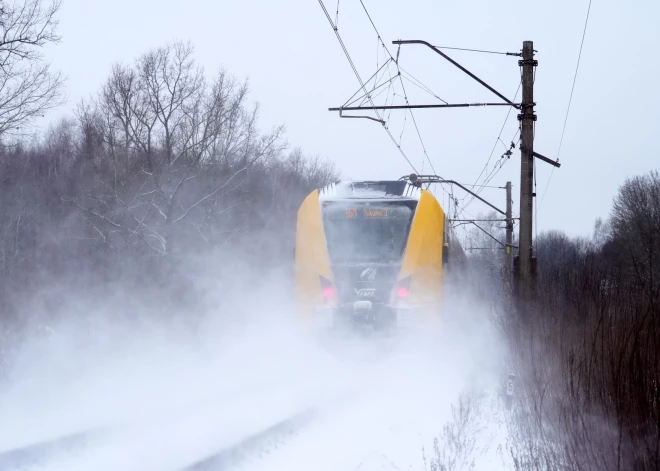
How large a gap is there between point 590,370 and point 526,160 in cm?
779

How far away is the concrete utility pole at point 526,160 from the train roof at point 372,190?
2.17 metres

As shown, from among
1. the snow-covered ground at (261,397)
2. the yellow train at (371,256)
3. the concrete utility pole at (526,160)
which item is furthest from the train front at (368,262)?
the concrete utility pole at (526,160)

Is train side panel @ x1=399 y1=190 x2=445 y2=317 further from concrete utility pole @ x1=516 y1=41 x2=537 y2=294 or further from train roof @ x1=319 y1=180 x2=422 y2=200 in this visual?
concrete utility pole @ x1=516 y1=41 x2=537 y2=294

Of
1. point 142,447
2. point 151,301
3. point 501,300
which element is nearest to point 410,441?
point 142,447

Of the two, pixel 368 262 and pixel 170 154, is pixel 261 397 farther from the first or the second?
pixel 170 154

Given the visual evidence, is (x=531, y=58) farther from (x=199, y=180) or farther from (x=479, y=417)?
(x=199, y=180)

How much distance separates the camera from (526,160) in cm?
1251

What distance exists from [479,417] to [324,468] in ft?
10.6

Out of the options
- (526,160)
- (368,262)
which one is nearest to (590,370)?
(368,262)

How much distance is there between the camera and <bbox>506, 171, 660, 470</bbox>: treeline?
453 cm

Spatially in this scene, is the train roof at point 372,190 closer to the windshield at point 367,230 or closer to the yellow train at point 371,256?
the yellow train at point 371,256

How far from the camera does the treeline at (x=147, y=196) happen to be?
19.9 meters

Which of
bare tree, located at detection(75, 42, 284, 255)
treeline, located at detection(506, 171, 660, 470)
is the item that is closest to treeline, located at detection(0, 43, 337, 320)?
bare tree, located at detection(75, 42, 284, 255)

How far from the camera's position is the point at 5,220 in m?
21.0
